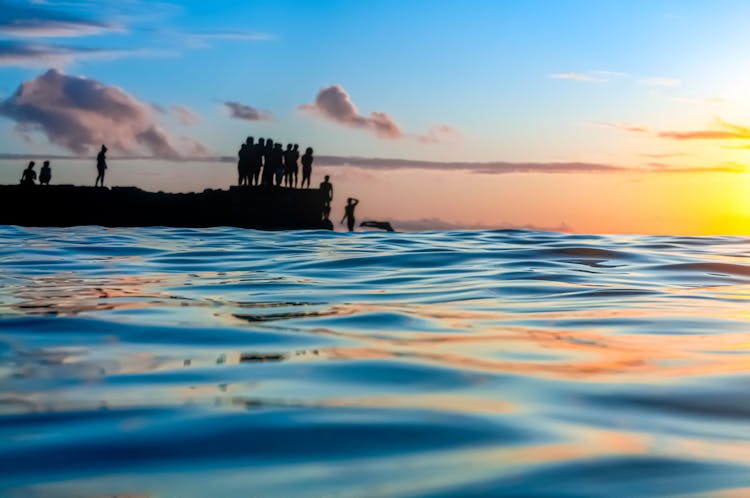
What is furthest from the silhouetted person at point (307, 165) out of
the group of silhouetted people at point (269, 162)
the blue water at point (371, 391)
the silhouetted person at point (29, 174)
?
the blue water at point (371, 391)

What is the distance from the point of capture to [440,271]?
356 inches

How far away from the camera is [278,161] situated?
28359 mm

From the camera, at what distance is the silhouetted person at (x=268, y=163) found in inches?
1093

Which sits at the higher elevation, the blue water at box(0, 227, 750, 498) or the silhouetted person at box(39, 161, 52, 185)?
the silhouetted person at box(39, 161, 52, 185)

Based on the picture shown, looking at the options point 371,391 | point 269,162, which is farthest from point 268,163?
point 371,391

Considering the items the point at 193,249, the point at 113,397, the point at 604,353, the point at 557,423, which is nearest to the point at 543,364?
the point at 604,353

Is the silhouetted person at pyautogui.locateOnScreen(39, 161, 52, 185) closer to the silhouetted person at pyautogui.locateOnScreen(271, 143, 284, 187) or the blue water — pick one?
the silhouetted person at pyautogui.locateOnScreen(271, 143, 284, 187)

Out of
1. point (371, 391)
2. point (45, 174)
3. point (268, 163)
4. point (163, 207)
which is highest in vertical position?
point (268, 163)

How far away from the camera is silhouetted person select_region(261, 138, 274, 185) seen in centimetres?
2776

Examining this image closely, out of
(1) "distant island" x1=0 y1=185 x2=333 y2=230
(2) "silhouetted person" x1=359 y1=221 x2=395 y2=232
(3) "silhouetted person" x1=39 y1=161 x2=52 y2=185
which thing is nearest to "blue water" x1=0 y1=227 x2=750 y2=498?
(2) "silhouetted person" x1=359 y1=221 x2=395 y2=232

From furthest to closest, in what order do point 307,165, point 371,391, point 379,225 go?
point 307,165 < point 379,225 < point 371,391

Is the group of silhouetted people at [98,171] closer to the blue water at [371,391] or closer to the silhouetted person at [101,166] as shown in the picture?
the silhouetted person at [101,166]

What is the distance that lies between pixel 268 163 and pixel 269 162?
0.14ft

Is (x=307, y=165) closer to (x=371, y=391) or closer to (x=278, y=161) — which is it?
(x=278, y=161)
